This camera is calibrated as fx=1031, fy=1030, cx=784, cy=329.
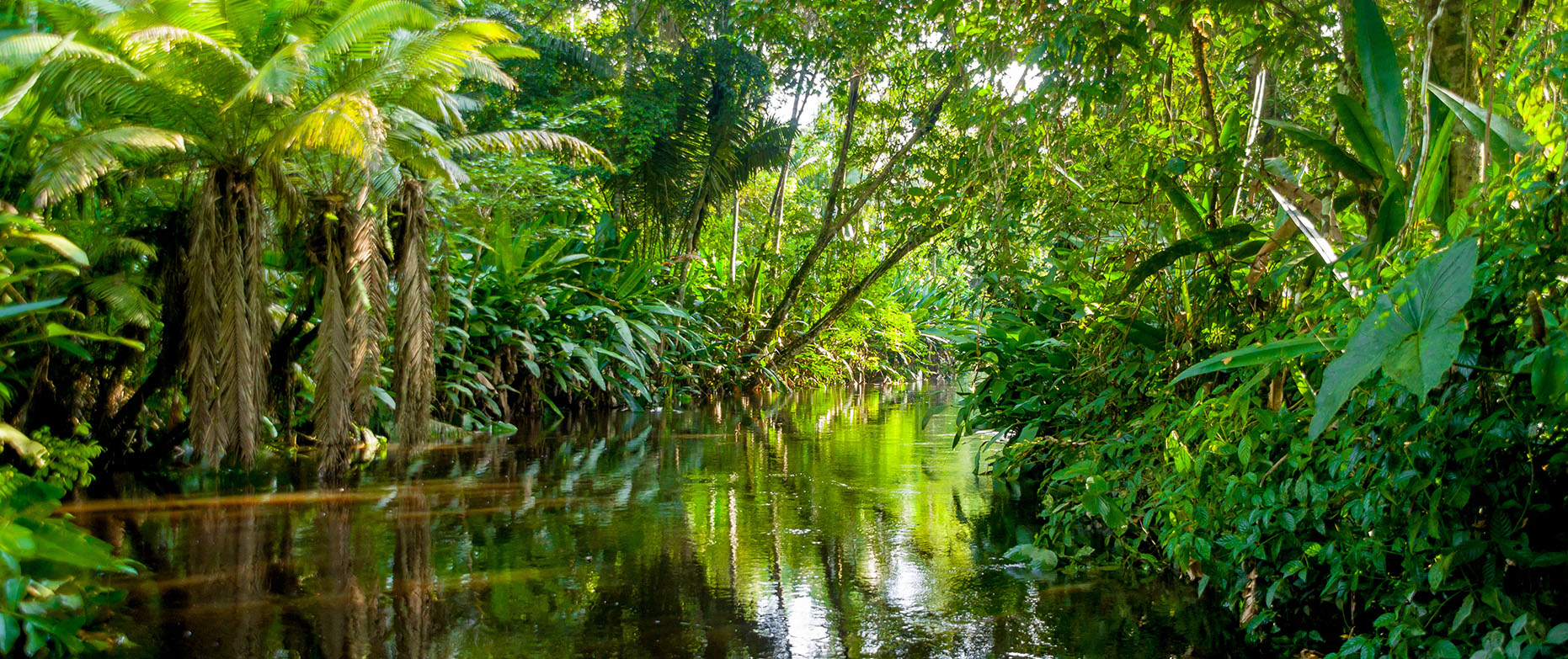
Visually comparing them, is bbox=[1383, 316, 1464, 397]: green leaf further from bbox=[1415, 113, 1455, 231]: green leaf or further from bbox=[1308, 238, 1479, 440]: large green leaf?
bbox=[1415, 113, 1455, 231]: green leaf

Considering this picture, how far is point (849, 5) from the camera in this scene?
8.67 m

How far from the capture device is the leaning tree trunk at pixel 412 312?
6.08m

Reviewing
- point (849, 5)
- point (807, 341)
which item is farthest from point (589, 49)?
point (849, 5)

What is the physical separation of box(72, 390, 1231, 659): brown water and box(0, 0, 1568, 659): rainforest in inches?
1.1

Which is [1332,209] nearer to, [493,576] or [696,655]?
[696,655]

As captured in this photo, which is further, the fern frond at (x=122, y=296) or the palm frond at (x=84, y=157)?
the fern frond at (x=122, y=296)

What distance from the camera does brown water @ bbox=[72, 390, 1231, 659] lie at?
2.89m

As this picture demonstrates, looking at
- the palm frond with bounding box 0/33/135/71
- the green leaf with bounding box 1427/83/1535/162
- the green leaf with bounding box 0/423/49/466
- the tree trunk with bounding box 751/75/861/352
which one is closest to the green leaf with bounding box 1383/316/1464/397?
the green leaf with bounding box 1427/83/1535/162

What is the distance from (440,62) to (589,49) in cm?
1036

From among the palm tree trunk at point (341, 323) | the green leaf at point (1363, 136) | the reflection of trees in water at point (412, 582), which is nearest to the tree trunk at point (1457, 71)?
the green leaf at point (1363, 136)

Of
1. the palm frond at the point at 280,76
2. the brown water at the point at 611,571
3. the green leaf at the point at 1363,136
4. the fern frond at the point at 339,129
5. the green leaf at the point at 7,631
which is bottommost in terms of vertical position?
the brown water at the point at 611,571

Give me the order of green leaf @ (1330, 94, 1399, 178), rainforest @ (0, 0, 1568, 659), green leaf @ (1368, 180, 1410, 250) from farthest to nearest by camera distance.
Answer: green leaf @ (1330, 94, 1399, 178) → green leaf @ (1368, 180, 1410, 250) → rainforest @ (0, 0, 1568, 659)

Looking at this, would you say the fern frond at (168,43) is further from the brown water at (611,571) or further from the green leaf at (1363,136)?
the green leaf at (1363,136)

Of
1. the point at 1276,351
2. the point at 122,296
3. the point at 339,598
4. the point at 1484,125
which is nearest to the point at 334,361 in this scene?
the point at 122,296
